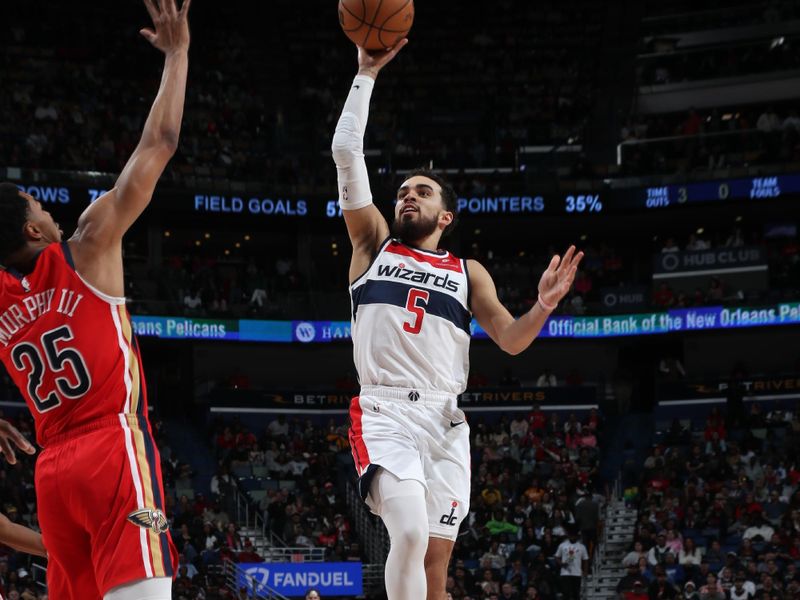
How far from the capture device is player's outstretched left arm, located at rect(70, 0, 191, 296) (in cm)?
483

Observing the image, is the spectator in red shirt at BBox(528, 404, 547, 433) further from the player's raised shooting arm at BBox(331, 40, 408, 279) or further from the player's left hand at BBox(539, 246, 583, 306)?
the player's left hand at BBox(539, 246, 583, 306)

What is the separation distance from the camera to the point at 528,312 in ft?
21.5

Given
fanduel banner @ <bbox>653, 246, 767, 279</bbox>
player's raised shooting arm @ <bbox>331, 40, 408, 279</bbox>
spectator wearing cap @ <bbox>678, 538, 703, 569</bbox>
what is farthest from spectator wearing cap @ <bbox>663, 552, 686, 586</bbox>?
player's raised shooting arm @ <bbox>331, 40, 408, 279</bbox>

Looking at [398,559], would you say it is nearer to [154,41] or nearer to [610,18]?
[154,41]

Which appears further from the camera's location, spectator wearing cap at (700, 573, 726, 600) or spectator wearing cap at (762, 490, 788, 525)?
spectator wearing cap at (762, 490, 788, 525)

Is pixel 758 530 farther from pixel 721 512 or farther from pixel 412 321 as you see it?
pixel 412 321

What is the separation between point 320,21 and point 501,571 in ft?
72.6

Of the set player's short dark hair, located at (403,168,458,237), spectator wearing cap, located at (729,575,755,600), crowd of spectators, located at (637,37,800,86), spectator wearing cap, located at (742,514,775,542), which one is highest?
crowd of spectators, located at (637,37,800,86)

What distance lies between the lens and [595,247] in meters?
35.3

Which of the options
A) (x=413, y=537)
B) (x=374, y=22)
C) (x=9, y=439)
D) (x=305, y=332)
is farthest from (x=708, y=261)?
(x=9, y=439)

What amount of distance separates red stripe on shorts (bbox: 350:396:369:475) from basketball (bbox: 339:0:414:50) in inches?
87.0

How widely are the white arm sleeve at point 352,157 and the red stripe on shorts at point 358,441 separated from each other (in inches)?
46.6

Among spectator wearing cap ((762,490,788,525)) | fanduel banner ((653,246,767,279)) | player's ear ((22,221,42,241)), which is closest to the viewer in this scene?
player's ear ((22,221,42,241))

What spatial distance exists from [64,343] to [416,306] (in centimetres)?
231
